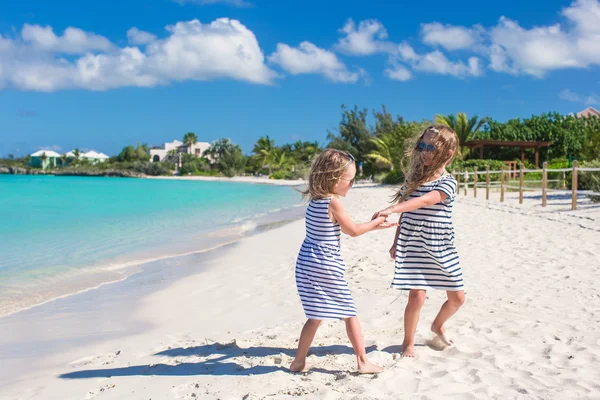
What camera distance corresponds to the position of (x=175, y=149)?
10519 cm

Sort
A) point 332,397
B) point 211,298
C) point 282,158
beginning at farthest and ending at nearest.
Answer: point 282,158 < point 211,298 < point 332,397

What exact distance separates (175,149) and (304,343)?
106 metres

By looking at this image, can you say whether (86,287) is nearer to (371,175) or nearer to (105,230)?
(105,230)

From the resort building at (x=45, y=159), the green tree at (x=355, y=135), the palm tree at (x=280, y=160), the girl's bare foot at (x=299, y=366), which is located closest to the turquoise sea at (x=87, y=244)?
the girl's bare foot at (x=299, y=366)

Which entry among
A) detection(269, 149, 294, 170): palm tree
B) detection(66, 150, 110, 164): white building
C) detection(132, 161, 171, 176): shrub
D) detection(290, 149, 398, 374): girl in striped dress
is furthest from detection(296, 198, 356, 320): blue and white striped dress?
detection(66, 150, 110, 164): white building

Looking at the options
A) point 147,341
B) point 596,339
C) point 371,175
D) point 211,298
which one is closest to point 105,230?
point 211,298

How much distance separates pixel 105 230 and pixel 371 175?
99.4 feet

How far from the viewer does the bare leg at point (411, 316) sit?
3.17 meters

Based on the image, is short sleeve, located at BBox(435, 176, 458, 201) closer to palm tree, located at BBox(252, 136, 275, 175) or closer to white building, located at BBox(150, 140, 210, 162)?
palm tree, located at BBox(252, 136, 275, 175)

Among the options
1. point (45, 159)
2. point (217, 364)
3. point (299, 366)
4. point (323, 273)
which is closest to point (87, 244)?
point (217, 364)

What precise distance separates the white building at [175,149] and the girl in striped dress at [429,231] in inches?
3898

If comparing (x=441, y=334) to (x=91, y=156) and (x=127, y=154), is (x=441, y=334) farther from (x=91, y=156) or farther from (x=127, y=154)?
(x=91, y=156)

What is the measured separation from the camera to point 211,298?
5.54 meters

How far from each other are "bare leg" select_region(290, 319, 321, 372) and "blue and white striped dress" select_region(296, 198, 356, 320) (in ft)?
0.27
